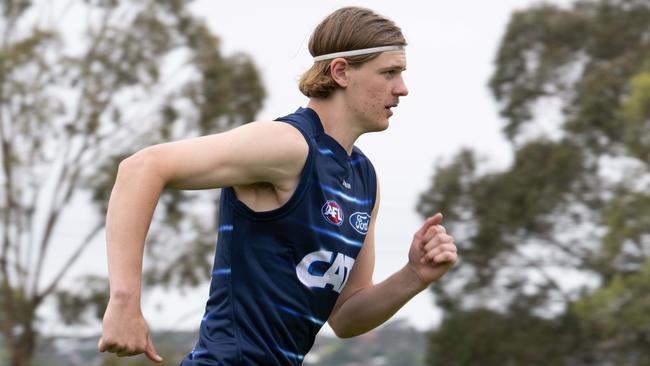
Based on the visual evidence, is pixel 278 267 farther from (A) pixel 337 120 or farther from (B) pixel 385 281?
(B) pixel 385 281

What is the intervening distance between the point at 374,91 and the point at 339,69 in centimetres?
12

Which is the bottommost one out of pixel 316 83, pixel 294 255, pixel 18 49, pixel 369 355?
pixel 294 255

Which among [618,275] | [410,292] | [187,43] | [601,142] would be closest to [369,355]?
[618,275]

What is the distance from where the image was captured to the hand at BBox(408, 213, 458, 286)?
3.56 m

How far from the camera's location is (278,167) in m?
3.19

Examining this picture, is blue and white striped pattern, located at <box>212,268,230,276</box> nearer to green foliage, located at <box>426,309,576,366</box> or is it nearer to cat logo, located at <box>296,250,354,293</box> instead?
cat logo, located at <box>296,250,354,293</box>

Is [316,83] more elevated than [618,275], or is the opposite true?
[618,275]

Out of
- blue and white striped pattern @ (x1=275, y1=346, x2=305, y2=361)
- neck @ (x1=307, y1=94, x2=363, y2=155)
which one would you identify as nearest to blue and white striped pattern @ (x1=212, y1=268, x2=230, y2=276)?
blue and white striped pattern @ (x1=275, y1=346, x2=305, y2=361)

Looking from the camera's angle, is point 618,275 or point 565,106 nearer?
point 618,275

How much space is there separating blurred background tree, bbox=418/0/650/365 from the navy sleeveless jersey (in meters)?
13.5

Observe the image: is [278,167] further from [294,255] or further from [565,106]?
[565,106]

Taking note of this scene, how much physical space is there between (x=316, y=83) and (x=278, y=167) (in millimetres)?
430

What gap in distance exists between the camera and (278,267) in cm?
330

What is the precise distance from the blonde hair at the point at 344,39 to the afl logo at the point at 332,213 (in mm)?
354
